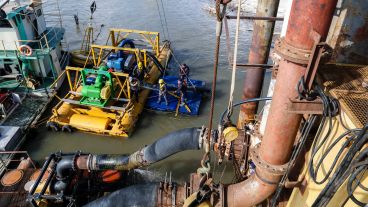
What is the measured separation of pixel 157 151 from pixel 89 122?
6288 millimetres

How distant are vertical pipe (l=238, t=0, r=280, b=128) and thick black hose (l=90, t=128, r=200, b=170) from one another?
2641 millimetres

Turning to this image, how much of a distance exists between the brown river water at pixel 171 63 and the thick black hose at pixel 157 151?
136 inches

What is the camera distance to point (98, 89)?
497 inches

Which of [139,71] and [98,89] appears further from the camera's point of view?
[139,71]

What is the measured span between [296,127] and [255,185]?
5.02ft

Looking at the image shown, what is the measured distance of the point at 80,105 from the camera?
13844 mm

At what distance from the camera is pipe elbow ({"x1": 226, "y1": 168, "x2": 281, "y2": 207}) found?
4.94 metres

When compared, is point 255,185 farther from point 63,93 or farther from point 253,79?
point 63,93

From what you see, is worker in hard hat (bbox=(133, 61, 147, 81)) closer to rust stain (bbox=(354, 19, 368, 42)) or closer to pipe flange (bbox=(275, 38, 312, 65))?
rust stain (bbox=(354, 19, 368, 42))

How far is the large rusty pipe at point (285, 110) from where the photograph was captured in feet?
11.0

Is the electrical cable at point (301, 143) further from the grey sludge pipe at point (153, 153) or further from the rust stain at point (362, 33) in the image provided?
the rust stain at point (362, 33)

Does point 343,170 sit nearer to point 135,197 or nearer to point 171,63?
point 135,197

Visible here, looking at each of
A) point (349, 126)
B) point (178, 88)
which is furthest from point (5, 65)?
point (349, 126)

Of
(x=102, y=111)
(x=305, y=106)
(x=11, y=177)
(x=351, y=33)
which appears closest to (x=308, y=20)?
(x=305, y=106)
